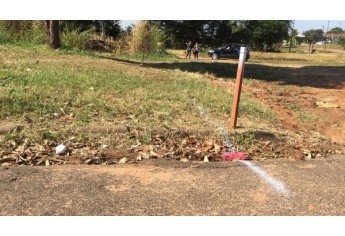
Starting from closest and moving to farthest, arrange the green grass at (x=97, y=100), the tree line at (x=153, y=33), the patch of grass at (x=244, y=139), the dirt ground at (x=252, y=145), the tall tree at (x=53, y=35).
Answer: the dirt ground at (x=252, y=145)
the patch of grass at (x=244, y=139)
the green grass at (x=97, y=100)
the tall tree at (x=53, y=35)
the tree line at (x=153, y=33)

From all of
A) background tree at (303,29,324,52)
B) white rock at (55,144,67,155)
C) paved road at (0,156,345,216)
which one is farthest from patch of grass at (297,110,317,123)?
background tree at (303,29,324,52)

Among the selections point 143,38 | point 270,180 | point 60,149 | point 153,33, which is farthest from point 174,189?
point 153,33

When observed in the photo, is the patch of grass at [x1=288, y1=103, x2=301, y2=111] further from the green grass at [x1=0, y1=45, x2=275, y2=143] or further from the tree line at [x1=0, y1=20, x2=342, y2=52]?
the tree line at [x1=0, y1=20, x2=342, y2=52]

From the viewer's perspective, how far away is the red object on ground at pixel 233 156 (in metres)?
4.28

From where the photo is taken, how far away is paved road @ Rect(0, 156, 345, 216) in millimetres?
2930

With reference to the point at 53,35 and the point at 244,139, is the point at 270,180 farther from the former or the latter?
the point at 53,35

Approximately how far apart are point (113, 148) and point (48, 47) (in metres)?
11.3

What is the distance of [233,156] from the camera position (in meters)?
4.31

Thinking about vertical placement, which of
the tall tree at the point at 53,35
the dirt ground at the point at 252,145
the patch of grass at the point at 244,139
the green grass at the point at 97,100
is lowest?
the dirt ground at the point at 252,145

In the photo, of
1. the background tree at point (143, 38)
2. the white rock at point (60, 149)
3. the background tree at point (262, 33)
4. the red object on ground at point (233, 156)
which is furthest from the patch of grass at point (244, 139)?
the background tree at point (262, 33)

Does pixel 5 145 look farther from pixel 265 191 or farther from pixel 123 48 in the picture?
pixel 123 48

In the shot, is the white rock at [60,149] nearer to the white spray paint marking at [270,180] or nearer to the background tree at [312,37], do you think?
the white spray paint marking at [270,180]

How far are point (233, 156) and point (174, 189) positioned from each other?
1231mm

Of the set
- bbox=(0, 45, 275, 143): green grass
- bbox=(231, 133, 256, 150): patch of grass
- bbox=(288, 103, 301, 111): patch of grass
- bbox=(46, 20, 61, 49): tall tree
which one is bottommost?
bbox=(288, 103, 301, 111): patch of grass
